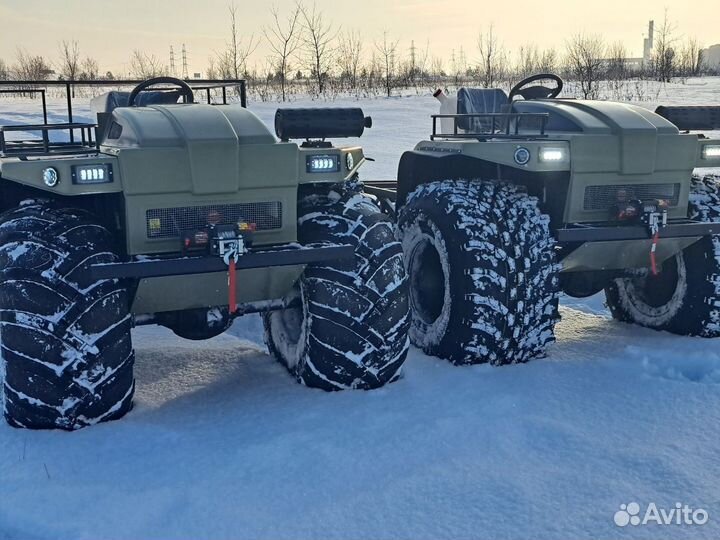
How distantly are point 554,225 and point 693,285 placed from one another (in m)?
1.21

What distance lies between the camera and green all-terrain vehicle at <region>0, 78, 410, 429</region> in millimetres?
3730

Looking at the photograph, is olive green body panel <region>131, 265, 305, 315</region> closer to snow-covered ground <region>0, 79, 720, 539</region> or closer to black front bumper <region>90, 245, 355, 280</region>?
black front bumper <region>90, 245, 355, 280</region>

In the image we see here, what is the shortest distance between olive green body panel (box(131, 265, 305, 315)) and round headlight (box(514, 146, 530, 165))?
1567 mm

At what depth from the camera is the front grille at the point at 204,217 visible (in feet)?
12.9

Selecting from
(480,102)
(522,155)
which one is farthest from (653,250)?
(480,102)

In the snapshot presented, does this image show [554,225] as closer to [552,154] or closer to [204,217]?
[552,154]

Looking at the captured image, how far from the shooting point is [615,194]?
5074 millimetres

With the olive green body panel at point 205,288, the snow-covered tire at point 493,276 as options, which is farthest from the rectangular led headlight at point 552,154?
the olive green body panel at point 205,288

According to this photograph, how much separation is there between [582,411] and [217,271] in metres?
2.04

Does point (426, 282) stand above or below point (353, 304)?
below

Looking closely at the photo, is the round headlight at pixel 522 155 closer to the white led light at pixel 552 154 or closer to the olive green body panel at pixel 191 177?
the white led light at pixel 552 154

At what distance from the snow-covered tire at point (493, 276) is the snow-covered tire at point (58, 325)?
80.6 inches

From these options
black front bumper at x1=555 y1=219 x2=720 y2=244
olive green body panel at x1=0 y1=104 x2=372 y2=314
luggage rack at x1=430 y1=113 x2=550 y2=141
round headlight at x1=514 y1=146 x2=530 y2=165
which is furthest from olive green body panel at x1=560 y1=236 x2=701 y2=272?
olive green body panel at x1=0 y1=104 x2=372 y2=314

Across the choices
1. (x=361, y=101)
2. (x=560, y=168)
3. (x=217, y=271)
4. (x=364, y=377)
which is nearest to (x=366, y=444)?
(x=364, y=377)
